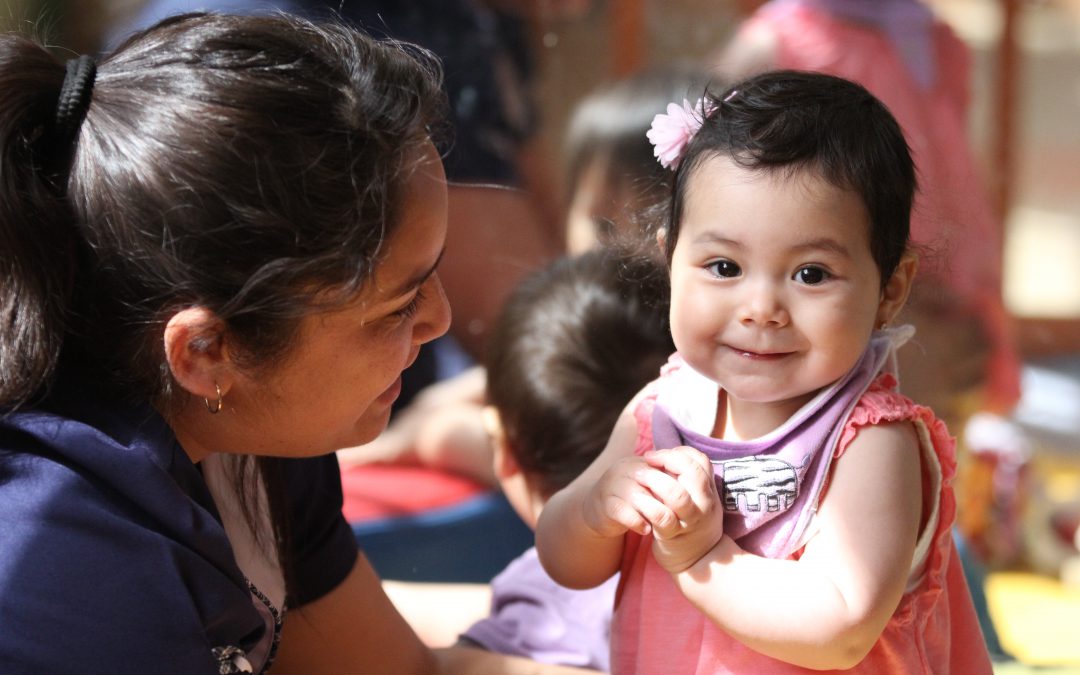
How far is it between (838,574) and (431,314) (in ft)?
1.29

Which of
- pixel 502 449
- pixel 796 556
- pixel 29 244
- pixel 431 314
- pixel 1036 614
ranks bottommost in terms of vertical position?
pixel 1036 614

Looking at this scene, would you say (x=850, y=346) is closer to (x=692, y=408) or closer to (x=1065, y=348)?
(x=692, y=408)

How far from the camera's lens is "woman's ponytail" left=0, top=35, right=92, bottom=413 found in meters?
0.85

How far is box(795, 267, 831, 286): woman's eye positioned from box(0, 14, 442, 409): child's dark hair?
0.31 metres

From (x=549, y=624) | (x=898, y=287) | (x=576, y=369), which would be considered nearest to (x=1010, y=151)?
(x=576, y=369)

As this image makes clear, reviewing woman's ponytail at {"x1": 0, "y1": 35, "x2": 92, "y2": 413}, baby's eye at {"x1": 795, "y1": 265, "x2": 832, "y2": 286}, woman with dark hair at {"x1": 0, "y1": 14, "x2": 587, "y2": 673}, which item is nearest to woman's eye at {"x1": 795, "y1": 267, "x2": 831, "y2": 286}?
baby's eye at {"x1": 795, "y1": 265, "x2": 832, "y2": 286}

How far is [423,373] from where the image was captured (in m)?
2.44

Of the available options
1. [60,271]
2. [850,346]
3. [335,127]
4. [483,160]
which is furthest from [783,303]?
[483,160]

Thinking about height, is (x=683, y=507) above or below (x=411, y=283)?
below

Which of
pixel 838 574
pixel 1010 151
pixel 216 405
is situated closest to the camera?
pixel 838 574

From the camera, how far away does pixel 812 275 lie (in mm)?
849

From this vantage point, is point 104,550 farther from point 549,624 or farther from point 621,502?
point 549,624

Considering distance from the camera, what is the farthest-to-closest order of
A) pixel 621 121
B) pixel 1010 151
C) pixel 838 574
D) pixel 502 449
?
pixel 1010 151
pixel 621 121
pixel 502 449
pixel 838 574

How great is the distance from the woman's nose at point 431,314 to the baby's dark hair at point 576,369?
30 centimetres
